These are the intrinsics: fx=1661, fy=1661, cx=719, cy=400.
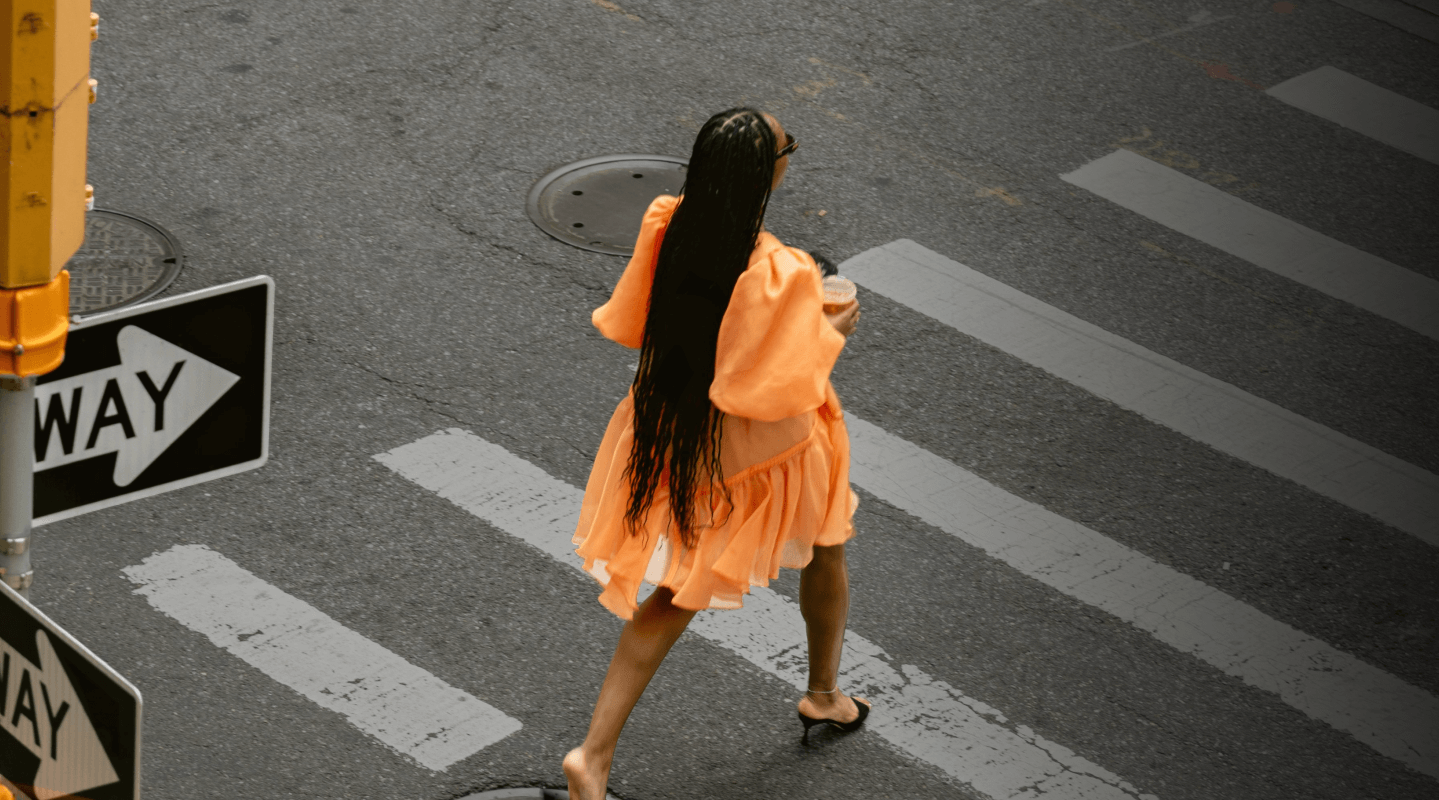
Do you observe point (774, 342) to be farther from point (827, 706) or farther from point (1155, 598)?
point (1155, 598)

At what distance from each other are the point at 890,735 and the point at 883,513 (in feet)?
3.62

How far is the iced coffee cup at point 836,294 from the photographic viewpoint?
4.12 meters

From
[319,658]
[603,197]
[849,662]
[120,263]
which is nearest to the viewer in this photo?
[319,658]

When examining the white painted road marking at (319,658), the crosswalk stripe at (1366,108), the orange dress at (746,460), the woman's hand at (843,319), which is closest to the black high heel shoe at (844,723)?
the orange dress at (746,460)

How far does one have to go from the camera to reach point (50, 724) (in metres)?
2.44

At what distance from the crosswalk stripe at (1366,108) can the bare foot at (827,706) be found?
219 inches

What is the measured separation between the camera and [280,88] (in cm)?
800

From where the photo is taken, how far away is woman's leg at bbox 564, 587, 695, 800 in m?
4.32

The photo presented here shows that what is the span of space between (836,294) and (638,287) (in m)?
0.49

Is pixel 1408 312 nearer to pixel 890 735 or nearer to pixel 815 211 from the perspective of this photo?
pixel 815 211

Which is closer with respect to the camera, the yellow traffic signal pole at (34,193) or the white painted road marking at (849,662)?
the yellow traffic signal pole at (34,193)

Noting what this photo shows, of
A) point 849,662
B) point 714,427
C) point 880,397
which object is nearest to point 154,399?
point 714,427

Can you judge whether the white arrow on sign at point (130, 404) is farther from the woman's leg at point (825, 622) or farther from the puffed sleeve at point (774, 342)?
the woman's leg at point (825, 622)

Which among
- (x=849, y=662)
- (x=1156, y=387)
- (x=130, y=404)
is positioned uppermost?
(x=130, y=404)
